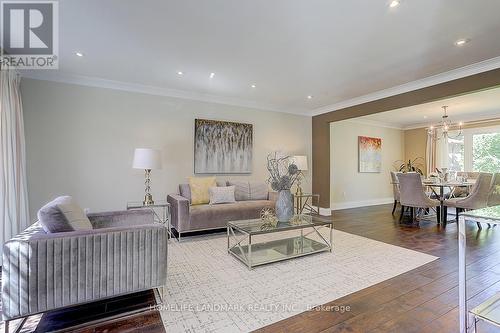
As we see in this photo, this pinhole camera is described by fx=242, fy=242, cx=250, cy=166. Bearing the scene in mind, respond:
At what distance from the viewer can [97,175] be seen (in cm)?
410

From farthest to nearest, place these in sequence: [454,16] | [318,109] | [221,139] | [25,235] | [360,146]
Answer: [360,146] → [318,109] → [221,139] → [454,16] → [25,235]

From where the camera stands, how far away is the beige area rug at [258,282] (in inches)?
73.7

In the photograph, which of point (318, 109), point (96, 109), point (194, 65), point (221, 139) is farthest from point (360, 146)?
point (96, 109)

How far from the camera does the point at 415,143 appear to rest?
8.02 m

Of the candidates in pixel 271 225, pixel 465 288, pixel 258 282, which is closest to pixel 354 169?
pixel 271 225

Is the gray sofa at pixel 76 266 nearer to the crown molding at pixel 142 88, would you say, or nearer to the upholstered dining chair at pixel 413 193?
the crown molding at pixel 142 88

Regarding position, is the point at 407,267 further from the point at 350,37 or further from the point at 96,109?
the point at 96,109

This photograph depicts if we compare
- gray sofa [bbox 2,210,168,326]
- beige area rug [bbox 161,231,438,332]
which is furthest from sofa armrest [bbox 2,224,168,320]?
beige area rug [bbox 161,231,438,332]

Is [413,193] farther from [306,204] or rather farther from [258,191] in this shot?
[258,191]

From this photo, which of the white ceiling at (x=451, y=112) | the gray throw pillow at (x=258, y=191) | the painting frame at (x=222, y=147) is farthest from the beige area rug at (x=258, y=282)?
the white ceiling at (x=451, y=112)

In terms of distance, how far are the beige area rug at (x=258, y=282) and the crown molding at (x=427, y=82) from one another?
2676 mm

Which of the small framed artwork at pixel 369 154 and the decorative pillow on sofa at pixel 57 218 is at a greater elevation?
the small framed artwork at pixel 369 154

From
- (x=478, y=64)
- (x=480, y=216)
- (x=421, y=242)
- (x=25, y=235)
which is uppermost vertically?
(x=478, y=64)

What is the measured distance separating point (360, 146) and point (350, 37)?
5065 mm
